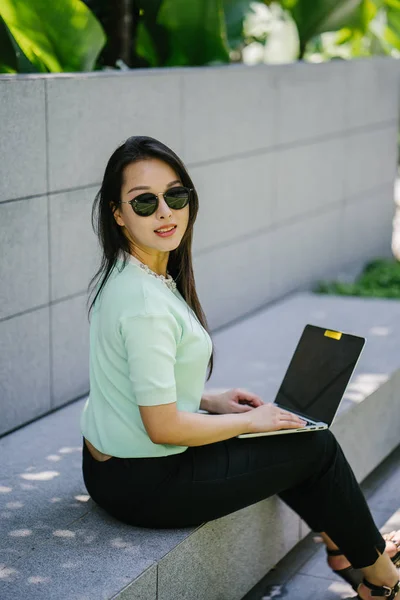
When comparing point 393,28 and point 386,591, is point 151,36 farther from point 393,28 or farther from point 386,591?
point 386,591

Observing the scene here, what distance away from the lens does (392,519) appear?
4.86 metres

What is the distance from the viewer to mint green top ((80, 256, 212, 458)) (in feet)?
10.4

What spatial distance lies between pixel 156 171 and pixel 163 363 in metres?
0.62

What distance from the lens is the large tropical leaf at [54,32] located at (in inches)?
204

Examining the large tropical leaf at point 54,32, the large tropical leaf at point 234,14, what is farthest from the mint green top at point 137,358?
the large tropical leaf at point 234,14

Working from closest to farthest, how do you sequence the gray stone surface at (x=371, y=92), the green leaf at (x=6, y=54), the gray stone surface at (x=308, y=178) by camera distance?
the green leaf at (x=6, y=54) < the gray stone surface at (x=308, y=178) < the gray stone surface at (x=371, y=92)

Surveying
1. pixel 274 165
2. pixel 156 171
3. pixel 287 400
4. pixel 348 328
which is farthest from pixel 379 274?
pixel 156 171

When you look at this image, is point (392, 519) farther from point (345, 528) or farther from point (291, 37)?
point (291, 37)

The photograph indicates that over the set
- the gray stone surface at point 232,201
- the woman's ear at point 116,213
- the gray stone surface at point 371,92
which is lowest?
the gray stone surface at point 232,201

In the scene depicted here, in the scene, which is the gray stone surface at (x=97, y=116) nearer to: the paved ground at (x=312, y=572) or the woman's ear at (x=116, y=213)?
the woman's ear at (x=116, y=213)

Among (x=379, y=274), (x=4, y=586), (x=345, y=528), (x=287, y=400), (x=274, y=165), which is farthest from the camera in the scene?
(x=379, y=274)

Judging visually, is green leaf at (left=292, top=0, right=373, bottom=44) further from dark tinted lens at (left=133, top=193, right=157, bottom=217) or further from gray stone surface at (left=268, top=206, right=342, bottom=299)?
dark tinted lens at (left=133, top=193, right=157, bottom=217)

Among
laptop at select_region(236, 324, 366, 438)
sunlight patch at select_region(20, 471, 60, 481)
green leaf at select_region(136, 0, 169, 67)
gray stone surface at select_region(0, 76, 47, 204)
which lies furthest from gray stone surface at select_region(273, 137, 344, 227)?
sunlight patch at select_region(20, 471, 60, 481)

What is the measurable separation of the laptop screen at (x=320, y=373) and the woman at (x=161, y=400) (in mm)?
204
